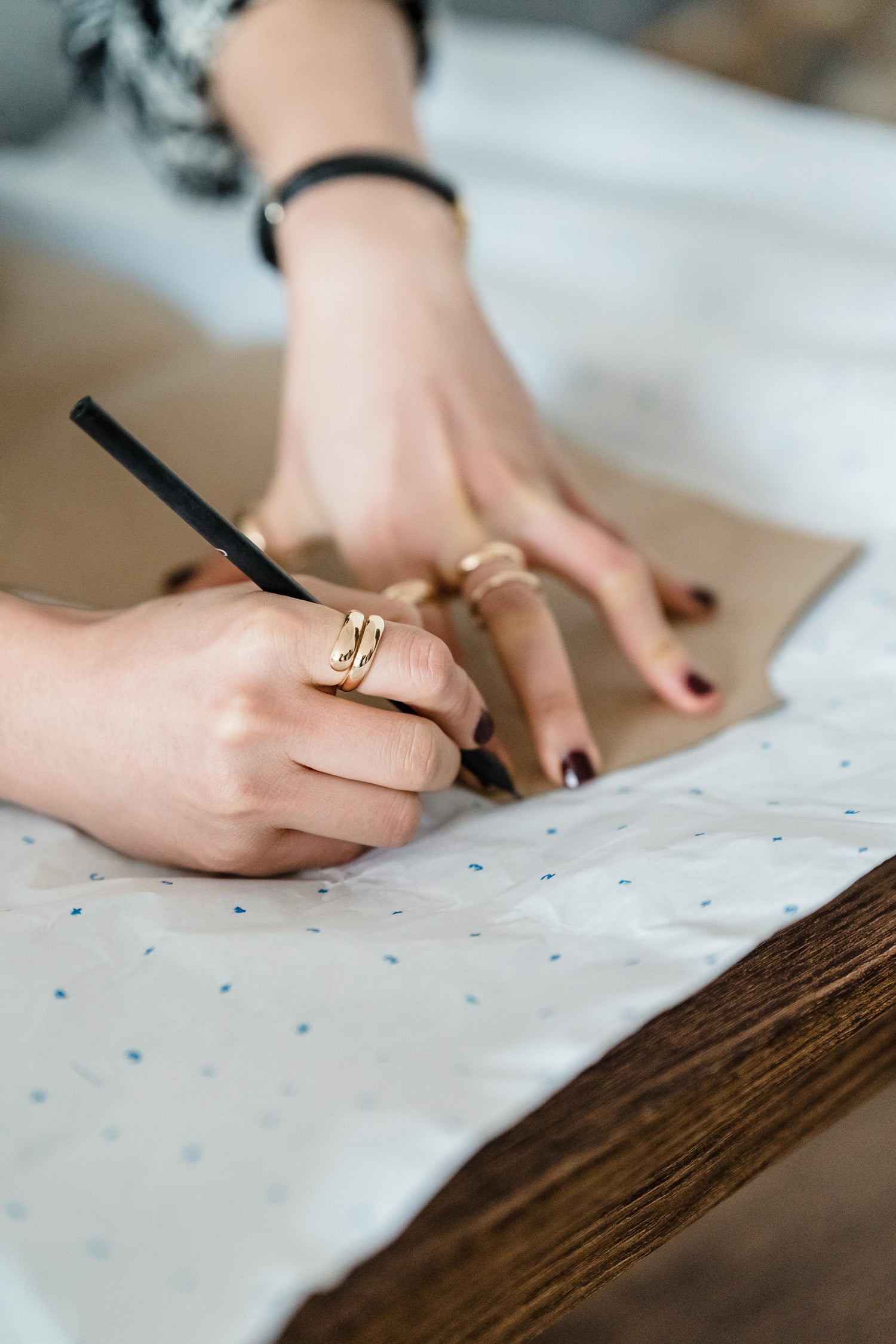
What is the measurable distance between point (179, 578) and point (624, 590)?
23 centimetres

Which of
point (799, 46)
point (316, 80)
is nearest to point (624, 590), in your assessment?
point (316, 80)

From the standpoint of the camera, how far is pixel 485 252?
0.89 metres

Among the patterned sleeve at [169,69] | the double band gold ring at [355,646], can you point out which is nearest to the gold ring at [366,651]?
the double band gold ring at [355,646]

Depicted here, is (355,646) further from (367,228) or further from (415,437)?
(367,228)

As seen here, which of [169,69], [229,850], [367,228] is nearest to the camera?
[229,850]

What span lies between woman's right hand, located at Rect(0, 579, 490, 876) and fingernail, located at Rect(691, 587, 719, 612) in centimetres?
19

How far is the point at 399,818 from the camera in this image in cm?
38

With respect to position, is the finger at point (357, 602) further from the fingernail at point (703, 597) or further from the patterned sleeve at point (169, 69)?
the patterned sleeve at point (169, 69)

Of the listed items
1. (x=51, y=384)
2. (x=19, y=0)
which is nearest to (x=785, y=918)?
(x=51, y=384)

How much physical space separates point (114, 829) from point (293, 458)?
25 centimetres

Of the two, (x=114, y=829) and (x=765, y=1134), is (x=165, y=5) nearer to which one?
(x=114, y=829)

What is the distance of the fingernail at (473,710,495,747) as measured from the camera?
41 cm

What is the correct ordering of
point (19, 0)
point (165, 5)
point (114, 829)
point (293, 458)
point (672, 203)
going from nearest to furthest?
1. point (114, 829)
2. point (293, 458)
3. point (165, 5)
4. point (672, 203)
5. point (19, 0)

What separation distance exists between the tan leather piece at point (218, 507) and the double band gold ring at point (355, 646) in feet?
0.37
